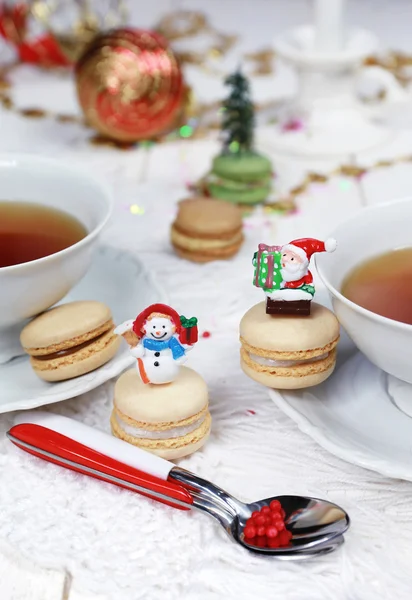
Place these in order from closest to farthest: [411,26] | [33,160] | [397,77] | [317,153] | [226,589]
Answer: [226,589], [33,160], [317,153], [397,77], [411,26]

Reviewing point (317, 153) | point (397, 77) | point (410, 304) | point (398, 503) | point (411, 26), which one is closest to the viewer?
point (398, 503)

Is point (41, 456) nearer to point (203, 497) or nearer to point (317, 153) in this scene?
point (203, 497)

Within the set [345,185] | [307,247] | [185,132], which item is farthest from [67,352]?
[185,132]

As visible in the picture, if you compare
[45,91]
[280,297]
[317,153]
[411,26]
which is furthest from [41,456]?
[411,26]

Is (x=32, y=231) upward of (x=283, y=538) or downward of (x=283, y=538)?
upward

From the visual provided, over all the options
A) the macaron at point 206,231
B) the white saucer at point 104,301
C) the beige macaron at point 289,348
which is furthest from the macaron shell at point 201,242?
the beige macaron at point 289,348

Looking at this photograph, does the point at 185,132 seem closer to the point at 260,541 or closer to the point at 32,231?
the point at 32,231

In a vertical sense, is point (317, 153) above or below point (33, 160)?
below
